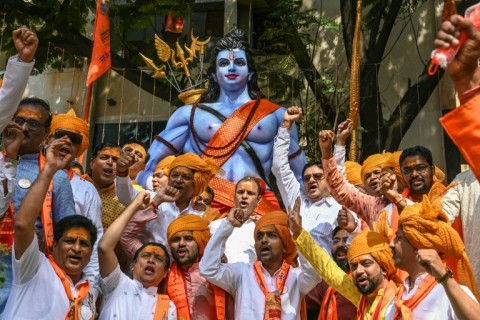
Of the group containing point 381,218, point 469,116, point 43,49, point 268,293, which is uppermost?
point 43,49

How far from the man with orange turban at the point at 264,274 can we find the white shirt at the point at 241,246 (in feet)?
2.08

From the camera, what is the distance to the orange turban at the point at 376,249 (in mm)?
4496

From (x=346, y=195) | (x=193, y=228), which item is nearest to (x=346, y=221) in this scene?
(x=346, y=195)

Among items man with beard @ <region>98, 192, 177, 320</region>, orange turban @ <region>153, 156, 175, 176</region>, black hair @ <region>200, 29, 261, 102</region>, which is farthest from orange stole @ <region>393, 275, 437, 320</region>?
black hair @ <region>200, 29, 261, 102</region>

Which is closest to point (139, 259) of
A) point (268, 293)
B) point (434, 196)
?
point (268, 293)

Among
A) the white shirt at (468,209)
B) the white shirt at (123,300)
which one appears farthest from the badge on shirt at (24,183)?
the white shirt at (468,209)

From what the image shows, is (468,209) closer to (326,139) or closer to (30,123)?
(326,139)

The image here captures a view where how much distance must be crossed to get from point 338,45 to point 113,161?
28.8 ft

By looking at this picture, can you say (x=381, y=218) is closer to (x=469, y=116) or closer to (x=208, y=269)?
(x=208, y=269)

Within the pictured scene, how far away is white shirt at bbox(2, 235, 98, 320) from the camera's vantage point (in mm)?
3977

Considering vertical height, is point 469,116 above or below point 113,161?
above

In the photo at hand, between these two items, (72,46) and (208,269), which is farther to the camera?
(72,46)

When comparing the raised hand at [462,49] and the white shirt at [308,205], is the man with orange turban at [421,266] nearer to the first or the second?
the raised hand at [462,49]

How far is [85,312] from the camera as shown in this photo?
4254 mm
